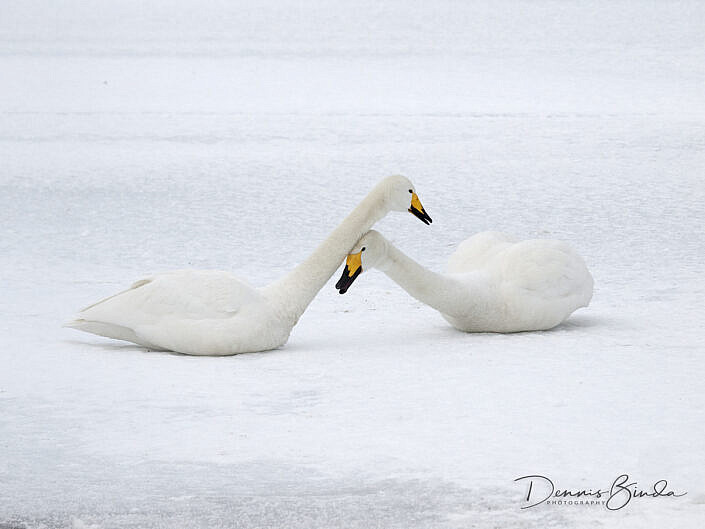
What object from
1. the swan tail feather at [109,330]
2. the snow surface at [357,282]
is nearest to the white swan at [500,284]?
the snow surface at [357,282]

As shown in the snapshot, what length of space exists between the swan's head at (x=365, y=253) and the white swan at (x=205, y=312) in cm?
13

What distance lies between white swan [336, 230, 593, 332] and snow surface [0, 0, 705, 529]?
0.15 m

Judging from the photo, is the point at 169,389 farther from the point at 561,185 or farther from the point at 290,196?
the point at 561,185

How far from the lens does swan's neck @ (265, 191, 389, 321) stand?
17.3 feet

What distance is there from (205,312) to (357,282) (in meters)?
1.97

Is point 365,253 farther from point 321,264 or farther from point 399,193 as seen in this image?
point 399,193

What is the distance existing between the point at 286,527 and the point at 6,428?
1424 millimetres

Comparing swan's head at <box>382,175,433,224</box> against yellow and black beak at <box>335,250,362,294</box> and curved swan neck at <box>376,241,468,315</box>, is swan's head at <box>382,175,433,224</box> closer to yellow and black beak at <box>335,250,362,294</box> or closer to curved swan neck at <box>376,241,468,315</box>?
curved swan neck at <box>376,241,468,315</box>

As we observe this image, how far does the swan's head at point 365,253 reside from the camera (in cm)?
540

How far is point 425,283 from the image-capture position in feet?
17.8

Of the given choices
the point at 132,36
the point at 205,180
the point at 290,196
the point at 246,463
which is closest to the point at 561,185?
the point at 290,196

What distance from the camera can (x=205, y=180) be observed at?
32.1ft

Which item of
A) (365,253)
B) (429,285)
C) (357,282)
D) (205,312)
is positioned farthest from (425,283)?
(357,282)

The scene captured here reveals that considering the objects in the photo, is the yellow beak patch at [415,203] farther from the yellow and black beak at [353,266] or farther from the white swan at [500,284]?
the yellow and black beak at [353,266]
